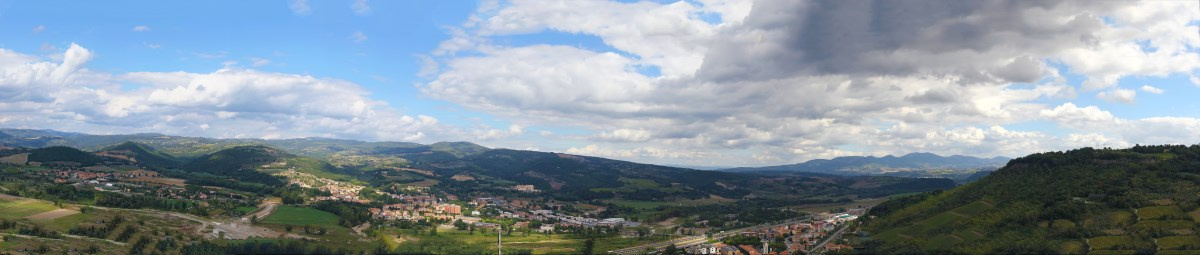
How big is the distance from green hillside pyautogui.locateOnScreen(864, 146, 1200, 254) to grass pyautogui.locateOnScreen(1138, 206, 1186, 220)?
82 mm

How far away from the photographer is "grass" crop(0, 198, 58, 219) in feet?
319

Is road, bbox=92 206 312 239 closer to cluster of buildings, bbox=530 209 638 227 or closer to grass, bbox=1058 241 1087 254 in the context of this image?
cluster of buildings, bbox=530 209 638 227

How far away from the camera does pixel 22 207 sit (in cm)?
10319

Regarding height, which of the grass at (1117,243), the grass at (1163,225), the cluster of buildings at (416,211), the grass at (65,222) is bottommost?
the cluster of buildings at (416,211)

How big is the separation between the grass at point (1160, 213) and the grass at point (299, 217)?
407 ft

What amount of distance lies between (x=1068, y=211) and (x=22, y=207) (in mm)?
151053

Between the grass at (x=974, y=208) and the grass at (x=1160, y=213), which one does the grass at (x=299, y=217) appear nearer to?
the grass at (x=974, y=208)

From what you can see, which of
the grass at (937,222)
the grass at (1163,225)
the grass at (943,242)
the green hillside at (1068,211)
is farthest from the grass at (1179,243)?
the grass at (937,222)

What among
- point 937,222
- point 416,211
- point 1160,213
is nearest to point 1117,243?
point 1160,213

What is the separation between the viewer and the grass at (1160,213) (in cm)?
6725

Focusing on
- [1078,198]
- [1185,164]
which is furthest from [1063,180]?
[1185,164]

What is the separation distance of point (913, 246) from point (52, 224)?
392 ft

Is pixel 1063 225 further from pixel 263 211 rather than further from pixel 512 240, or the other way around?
pixel 263 211

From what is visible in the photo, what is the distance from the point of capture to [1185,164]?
8644cm
